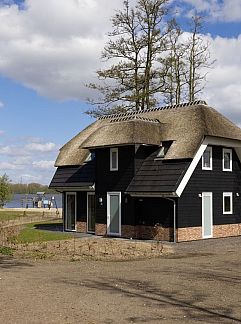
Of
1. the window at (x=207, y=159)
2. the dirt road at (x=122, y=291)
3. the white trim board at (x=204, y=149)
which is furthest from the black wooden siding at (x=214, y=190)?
the dirt road at (x=122, y=291)

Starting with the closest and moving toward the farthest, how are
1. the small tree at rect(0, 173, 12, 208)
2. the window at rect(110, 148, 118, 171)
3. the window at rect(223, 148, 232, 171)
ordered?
the window at rect(110, 148, 118, 171) < the window at rect(223, 148, 232, 171) < the small tree at rect(0, 173, 12, 208)

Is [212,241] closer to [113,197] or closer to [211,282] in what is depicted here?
[113,197]

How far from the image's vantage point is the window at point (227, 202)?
2680cm

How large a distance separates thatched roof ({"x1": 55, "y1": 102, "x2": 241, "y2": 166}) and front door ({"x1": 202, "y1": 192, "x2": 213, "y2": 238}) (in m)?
2.74

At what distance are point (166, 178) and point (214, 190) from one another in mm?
3554

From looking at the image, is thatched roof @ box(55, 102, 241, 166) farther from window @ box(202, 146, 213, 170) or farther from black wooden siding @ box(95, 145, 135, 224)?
window @ box(202, 146, 213, 170)

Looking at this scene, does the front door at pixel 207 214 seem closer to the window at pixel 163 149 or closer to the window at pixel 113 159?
the window at pixel 163 149

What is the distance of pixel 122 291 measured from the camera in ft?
37.1

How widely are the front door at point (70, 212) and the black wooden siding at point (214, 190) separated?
8.14m

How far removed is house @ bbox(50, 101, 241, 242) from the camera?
23891 mm

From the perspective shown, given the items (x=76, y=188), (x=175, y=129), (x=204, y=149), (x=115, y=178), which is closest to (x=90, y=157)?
(x=76, y=188)

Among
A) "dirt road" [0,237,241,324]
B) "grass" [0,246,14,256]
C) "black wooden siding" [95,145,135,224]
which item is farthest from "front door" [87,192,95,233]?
"dirt road" [0,237,241,324]

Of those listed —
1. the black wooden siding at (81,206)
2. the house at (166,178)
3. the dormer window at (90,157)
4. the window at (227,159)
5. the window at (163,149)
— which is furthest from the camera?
the dormer window at (90,157)

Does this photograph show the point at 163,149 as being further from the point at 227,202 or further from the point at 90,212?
the point at 90,212
